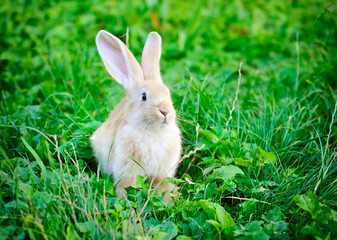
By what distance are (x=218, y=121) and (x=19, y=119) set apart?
1.94m

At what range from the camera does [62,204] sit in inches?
92.4

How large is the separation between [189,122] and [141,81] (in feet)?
1.95

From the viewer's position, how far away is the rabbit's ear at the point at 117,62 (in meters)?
2.98

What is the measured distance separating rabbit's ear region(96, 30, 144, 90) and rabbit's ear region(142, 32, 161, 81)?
110 mm

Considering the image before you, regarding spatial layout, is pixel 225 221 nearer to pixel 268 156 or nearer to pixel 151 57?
pixel 268 156

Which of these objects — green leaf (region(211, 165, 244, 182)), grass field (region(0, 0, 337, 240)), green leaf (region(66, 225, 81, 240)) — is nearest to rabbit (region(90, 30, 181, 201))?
grass field (region(0, 0, 337, 240))

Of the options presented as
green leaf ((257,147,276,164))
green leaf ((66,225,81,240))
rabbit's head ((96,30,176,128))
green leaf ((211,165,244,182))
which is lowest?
green leaf ((66,225,81,240))

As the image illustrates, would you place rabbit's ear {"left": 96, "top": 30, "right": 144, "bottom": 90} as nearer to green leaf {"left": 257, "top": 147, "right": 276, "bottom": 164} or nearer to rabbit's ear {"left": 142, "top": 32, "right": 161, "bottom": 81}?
rabbit's ear {"left": 142, "top": 32, "right": 161, "bottom": 81}

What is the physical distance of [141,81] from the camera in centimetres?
296

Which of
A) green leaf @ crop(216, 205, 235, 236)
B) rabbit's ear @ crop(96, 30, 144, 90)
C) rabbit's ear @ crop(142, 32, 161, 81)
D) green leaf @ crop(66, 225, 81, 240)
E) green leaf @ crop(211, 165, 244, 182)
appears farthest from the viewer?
rabbit's ear @ crop(142, 32, 161, 81)

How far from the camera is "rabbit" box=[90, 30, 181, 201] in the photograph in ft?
8.94

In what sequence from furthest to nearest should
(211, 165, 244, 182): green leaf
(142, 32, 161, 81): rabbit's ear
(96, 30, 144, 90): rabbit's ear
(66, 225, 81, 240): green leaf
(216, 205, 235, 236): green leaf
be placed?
(142, 32, 161, 81): rabbit's ear < (96, 30, 144, 90): rabbit's ear < (211, 165, 244, 182): green leaf < (216, 205, 235, 236): green leaf < (66, 225, 81, 240): green leaf

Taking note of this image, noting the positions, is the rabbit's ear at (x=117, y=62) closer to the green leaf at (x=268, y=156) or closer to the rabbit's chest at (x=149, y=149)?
the rabbit's chest at (x=149, y=149)

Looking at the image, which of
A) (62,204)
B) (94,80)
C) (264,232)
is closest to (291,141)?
(264,232)
